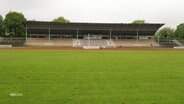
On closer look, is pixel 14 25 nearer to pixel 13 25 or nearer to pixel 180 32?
pixel 13 25

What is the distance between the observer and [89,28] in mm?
83312

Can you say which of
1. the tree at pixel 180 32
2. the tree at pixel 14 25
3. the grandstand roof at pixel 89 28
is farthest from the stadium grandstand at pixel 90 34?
the tree at pixel 180 32

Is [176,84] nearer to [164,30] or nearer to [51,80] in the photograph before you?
[51,80]

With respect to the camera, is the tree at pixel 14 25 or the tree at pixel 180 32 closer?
the tree at pixel 14 25

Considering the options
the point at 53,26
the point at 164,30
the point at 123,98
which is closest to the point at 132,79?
the point at 123,98

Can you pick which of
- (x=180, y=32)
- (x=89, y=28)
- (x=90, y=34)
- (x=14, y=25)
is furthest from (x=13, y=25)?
(x=180, y=32)

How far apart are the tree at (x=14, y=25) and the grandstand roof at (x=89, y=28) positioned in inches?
274

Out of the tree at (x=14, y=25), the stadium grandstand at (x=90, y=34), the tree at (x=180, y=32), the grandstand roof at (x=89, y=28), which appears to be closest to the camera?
the grandstand roof at (x=89, y=28)

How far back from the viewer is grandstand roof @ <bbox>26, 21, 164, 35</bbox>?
266 ft

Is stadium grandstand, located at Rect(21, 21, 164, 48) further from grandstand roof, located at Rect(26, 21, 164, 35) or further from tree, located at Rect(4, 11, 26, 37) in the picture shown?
tree, located at Rect(4, 11, 26, 37)

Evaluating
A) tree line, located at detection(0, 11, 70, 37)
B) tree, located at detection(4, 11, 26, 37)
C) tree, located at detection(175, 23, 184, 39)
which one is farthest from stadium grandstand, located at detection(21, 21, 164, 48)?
tree, located at detection(175, 23, 184, 39)

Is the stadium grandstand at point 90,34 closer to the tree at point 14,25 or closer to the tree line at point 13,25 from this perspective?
the tree at point 14,25

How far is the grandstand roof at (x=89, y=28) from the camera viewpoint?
81062mm

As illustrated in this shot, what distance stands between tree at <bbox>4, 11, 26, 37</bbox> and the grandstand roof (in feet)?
22.9
